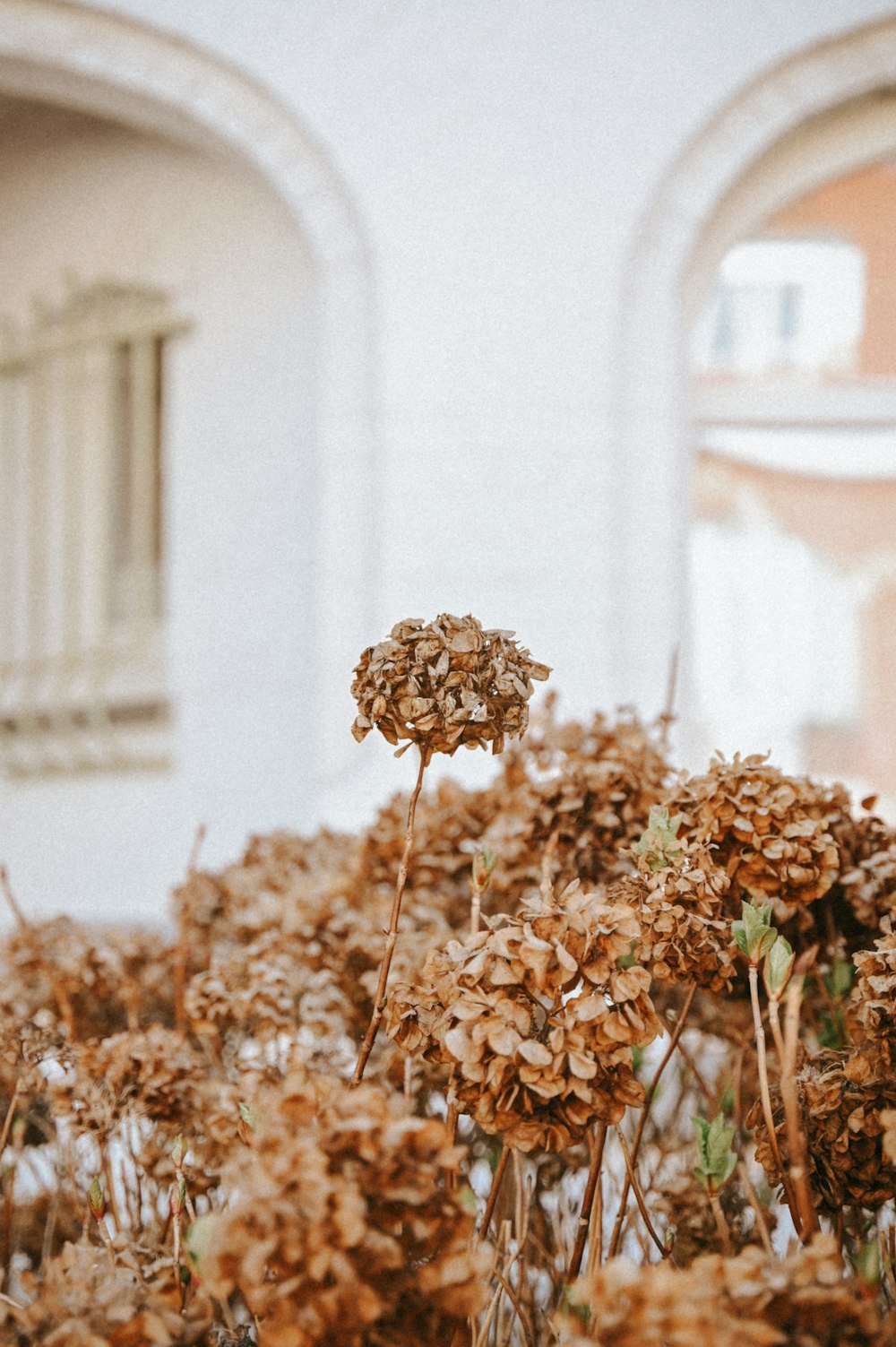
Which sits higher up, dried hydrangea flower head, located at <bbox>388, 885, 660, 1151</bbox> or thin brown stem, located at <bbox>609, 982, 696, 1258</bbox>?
dried hydrangea flower head, located at <bbox>388, 885, 660, 1151</bbox>

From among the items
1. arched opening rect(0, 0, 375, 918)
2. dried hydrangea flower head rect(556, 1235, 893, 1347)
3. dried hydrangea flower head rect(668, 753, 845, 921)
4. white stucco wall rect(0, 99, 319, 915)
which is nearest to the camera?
dried hydrangea flower head rect(556, 1235, 893, 1347)

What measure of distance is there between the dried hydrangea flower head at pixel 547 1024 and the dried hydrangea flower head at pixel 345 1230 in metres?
0.04

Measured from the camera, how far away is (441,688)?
1.95 feet

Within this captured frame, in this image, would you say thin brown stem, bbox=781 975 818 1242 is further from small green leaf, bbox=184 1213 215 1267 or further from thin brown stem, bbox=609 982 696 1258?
small green leaf, bbox=184 1213 215 1267

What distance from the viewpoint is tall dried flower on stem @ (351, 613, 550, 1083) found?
590 millimetres

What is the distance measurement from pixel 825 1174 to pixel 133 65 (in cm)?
307

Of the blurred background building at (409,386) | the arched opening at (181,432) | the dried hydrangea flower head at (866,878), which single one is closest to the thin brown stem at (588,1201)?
the dried hydrangea flower head at (866,878)

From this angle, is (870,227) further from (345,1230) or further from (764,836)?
(345,1230)

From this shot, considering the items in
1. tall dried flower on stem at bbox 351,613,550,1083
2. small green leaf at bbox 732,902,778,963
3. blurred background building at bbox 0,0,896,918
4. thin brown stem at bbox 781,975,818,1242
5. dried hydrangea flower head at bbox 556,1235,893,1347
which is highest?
blurred background building at bbox 0,0,896,918

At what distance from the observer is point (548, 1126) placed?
0.52 m

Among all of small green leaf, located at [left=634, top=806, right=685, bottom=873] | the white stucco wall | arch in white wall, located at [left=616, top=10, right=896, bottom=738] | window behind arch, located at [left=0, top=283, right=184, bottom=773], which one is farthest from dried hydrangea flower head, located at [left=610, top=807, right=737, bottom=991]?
window behind arch, located at [left=0, top=283, right=184, bottom=773]

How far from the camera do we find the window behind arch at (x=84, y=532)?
3777 mm

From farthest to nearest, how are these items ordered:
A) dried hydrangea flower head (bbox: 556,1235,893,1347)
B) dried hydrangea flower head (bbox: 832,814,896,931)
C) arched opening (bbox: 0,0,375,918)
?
arched opening (bbox: 0,0,375,918)
dried hydrangea flower head (bbox: 832,814,896,931)
dried hydrangea flower head (bbox: 556,1235,893,1347)

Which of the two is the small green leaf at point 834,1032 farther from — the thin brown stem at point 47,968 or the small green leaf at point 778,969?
the thin brown stem at point 47,968
